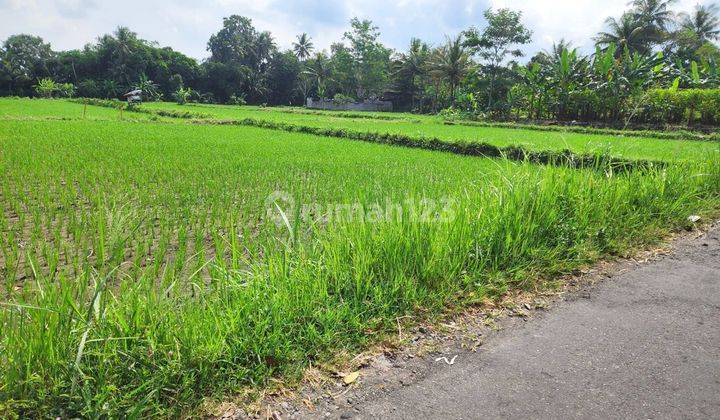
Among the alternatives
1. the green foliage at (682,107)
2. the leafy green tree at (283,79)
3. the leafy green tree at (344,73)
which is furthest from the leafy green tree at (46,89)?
the green foliage at (682,107)

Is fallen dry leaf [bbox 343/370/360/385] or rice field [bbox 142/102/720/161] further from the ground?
rice field [bbox 142/102/720/161]

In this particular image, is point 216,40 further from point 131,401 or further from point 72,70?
point 131,401

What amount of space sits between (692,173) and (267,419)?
574 centimetres

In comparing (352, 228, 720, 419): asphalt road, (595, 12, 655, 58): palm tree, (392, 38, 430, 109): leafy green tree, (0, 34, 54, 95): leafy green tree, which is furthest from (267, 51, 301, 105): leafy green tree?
(352, 228, 720, 419): asphalt road

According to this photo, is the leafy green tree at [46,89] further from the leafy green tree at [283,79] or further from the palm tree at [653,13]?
the palm tree at [653,13]

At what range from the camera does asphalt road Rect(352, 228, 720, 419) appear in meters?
1.83

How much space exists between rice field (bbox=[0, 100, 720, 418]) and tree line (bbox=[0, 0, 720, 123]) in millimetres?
11747

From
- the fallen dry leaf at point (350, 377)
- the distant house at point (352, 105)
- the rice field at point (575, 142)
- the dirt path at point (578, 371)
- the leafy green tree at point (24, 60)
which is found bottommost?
the fallen dry leaf at point (350, 377)

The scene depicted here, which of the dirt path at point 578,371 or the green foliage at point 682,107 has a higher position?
the green foliage at point 682,107

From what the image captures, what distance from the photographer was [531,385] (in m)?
1.98

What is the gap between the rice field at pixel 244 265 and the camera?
1.81 m

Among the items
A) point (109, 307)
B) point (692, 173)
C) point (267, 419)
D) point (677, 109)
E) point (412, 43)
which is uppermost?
point (412, 43)

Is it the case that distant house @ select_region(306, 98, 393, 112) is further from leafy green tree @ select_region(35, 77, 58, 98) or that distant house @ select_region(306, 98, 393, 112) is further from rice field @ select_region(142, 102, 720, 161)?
rice field @ select_region(142, 102, 720, 161)

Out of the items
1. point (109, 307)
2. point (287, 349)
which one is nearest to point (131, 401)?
point (109, 307)
